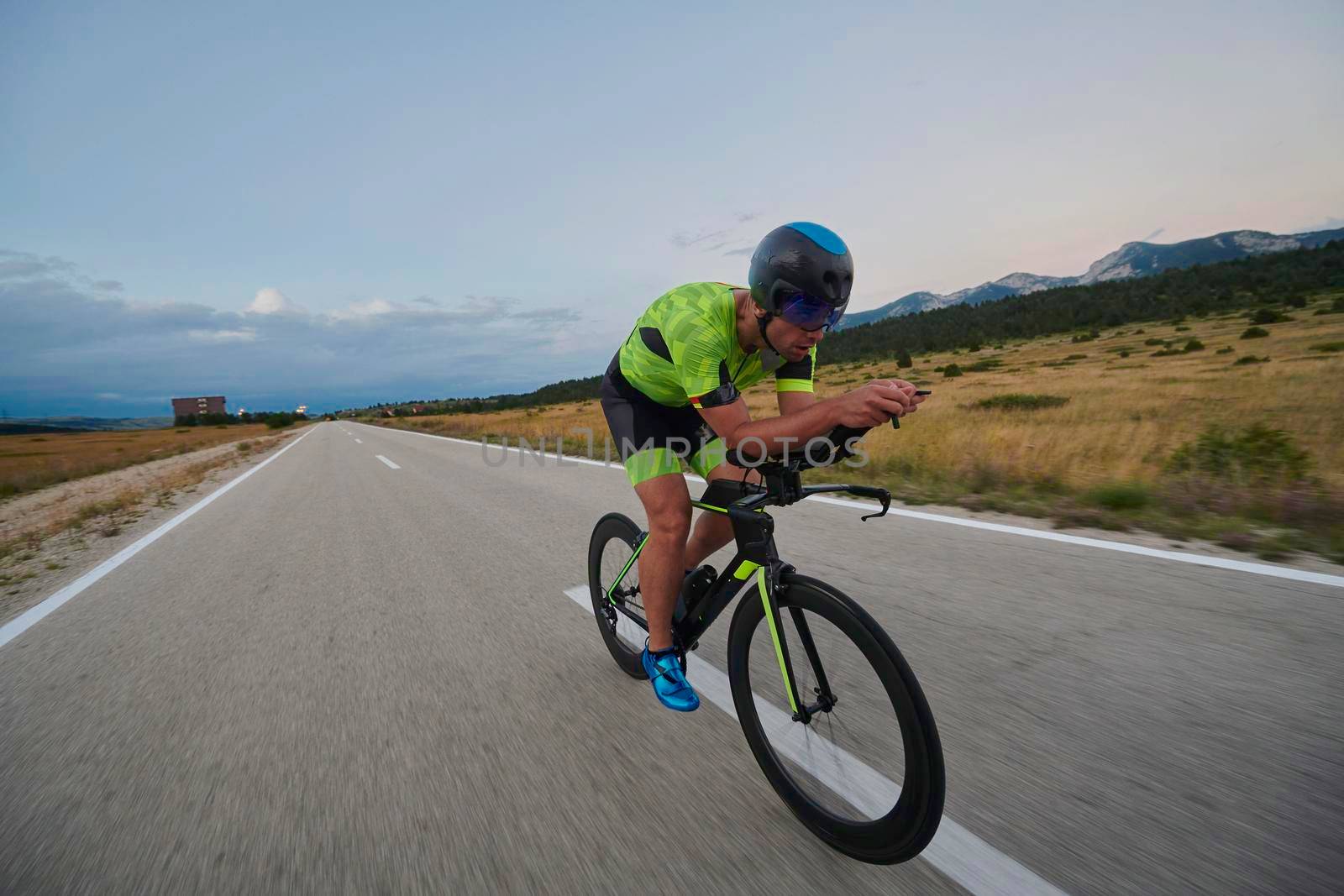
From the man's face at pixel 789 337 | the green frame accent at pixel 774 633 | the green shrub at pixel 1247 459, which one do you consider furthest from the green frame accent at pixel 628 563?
the green shrub at pixel 1247 459

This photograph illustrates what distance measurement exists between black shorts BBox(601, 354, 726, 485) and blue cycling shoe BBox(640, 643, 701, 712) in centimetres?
72

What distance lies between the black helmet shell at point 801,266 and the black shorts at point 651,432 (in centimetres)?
86

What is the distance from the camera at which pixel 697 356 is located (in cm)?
194

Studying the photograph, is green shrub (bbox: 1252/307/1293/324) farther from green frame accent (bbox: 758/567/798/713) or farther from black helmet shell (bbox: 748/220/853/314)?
green frame accent (bbox: 758/567/798/713)

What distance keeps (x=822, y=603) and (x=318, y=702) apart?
7.37 ft

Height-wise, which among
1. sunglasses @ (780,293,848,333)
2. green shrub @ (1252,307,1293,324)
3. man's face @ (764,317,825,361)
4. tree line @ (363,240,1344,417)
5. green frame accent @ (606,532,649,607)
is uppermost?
tree line @ (363,240,1344,417)

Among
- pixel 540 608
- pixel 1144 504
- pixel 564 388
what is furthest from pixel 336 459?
pixel 564 388

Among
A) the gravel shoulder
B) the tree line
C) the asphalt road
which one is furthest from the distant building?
the asphalt road

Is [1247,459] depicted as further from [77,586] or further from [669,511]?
[77,586]

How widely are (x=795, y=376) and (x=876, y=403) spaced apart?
82 cm

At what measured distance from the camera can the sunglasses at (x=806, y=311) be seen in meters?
1.81

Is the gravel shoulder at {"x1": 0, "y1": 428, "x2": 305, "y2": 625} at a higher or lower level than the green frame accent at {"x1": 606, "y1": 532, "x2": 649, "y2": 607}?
lower

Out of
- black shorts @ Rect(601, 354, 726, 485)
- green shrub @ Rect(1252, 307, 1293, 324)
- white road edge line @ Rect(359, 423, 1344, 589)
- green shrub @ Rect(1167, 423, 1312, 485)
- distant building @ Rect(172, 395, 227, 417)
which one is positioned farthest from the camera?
distant building @ Rect(172, 395, 227, 417)

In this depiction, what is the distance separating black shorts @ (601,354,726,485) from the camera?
2.53 meters
